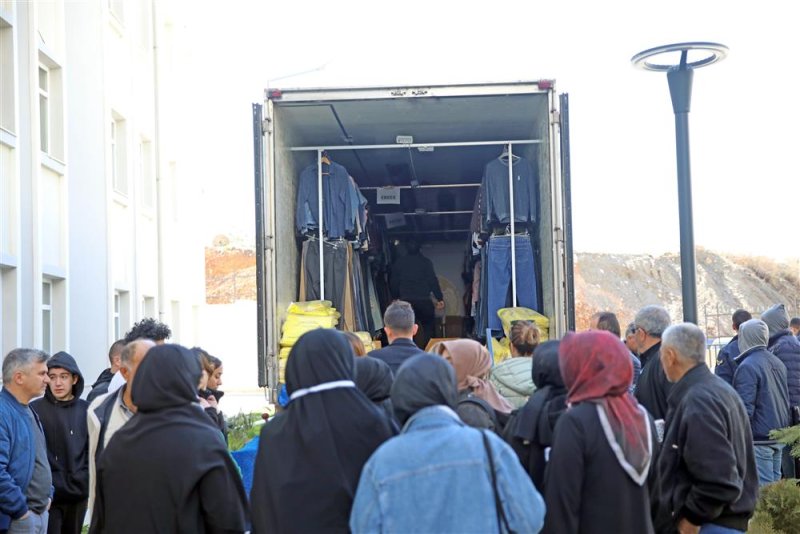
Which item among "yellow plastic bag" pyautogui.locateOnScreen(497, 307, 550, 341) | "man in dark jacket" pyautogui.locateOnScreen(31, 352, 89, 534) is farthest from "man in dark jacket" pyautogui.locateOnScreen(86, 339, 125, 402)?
"yellow plastic bag" pyautogui.locateOnScreen(497, 307, 550, 341)

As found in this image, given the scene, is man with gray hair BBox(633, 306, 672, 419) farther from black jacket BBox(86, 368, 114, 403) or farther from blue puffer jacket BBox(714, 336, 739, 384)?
blue puffer jacket BBox(714, 336, 739, 384)

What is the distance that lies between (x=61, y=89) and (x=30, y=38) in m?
1.97

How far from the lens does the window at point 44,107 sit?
44.5ft

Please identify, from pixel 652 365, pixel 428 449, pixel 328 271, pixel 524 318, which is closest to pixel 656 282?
pixel 328 271

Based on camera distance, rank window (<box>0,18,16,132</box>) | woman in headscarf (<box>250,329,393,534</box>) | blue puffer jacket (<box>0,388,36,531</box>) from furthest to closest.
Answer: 1. window (<box>0,18,16,132</box>)
2. blue puffer jacket (<box>0,388,36,531</box>)
3. woman in headscarf (<box>250,329,393,534</box>)

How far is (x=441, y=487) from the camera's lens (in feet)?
11.5

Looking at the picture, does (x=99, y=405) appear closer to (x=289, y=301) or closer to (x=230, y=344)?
(x=289, y=301)

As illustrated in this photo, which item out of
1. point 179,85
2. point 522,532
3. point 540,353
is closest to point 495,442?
point 522,532

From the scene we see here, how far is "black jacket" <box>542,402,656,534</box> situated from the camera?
13.8ft

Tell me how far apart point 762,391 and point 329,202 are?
454 centimetres

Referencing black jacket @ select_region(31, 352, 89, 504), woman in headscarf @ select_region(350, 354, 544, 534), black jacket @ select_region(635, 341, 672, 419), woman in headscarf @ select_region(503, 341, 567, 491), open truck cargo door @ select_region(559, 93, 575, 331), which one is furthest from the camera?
open truck cargo door @ select_region(559, 93, 575, 331)

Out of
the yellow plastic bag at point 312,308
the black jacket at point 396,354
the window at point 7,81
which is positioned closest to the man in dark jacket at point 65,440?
the black jacket at point 396,354

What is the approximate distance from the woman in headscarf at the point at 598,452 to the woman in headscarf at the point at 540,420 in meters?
0.43

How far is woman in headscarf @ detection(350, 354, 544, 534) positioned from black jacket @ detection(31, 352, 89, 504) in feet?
14.2
